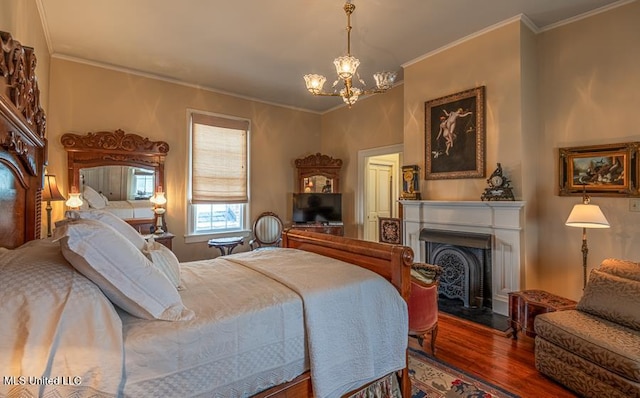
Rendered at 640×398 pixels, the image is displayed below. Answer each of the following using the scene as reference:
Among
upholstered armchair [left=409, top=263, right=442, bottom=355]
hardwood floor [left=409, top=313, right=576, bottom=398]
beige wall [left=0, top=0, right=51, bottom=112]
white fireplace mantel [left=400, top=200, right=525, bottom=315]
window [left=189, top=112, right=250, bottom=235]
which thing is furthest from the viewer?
window [left=189, top=112, right=250, bottom=235]

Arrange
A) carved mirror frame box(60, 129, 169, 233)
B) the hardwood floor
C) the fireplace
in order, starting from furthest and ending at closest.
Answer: carved mirror frame box(60, 129, 169, 233), the fireplace, the hardwood floor

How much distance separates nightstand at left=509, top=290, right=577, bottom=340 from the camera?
2.56 m

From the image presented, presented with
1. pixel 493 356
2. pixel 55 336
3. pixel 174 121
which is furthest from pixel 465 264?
pixel 174 121

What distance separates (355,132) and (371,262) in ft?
12.8

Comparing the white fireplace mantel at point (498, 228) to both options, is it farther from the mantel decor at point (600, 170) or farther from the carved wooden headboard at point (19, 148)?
the carved wooden headboard at point (19, 148)

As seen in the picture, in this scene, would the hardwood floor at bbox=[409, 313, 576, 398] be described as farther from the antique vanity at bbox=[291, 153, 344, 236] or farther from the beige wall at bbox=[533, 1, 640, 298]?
the antique vanity at bbox=[291, 153, 344, 236]

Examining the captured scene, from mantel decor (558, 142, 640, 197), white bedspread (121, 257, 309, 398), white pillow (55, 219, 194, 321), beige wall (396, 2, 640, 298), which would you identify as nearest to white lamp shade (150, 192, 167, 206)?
white bedspread (121, 257, 309, 398)

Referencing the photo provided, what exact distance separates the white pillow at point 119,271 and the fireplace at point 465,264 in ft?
10.1

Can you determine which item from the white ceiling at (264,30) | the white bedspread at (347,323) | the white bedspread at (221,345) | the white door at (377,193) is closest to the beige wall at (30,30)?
the white ceiling at (264,30)

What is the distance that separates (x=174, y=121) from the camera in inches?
181

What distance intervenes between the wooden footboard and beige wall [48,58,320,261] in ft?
10.5

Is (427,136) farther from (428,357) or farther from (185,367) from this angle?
(185,367)

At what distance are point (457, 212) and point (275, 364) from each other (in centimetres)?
293

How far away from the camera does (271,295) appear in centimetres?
151
